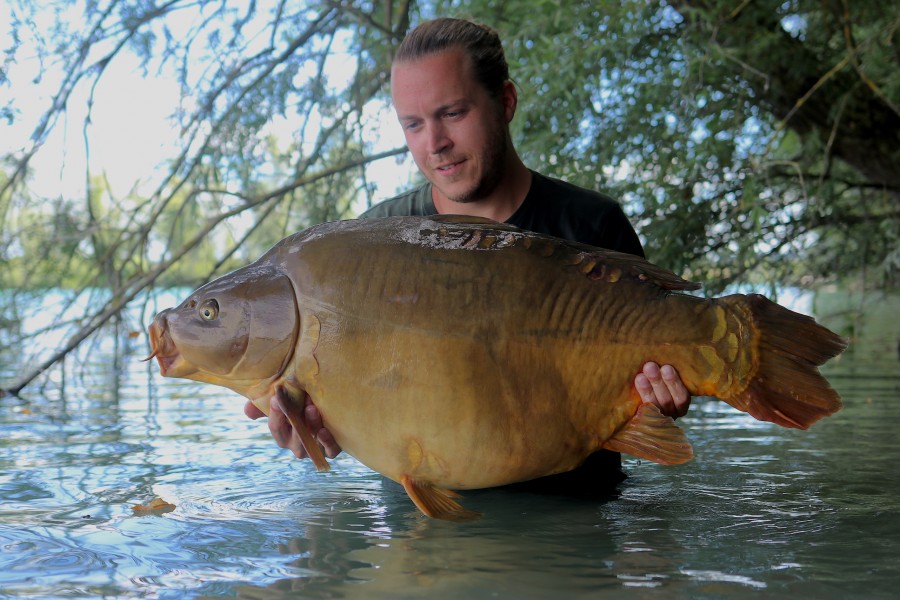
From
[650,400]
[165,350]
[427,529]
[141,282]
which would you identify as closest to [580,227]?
[650,400]

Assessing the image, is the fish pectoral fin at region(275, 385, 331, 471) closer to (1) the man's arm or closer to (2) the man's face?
(1) the man's arm

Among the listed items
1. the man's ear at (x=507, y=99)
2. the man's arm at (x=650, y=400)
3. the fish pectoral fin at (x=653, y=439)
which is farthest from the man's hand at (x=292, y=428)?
the man's ear at (x=507, y=99)

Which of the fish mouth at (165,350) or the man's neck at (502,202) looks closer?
the fish mouth at (165,350)

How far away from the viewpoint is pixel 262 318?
2264 millimetres

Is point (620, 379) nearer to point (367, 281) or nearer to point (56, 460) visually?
point (367, 281)

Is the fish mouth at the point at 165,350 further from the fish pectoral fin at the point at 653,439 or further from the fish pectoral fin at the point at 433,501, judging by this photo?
the fish pectoral fin at the point at 653,439

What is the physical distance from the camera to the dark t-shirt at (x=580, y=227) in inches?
117

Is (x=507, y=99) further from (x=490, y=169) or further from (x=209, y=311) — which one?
(x=209, y=311)

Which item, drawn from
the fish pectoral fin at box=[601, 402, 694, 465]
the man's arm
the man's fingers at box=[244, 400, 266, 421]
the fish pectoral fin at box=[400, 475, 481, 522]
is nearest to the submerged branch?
the man's fingers at box=[244, 400, 266, 421]

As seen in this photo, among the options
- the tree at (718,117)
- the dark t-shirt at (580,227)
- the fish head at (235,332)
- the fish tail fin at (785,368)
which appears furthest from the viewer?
the tree at (718,117)

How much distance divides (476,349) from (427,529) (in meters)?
0.65

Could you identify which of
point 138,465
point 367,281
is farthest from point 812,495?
point 138,465

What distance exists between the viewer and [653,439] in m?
2.24

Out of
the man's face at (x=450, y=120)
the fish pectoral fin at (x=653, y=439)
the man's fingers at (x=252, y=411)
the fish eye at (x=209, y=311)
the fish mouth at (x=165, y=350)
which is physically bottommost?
the fish pectoral fin at (x=653, y=439)
